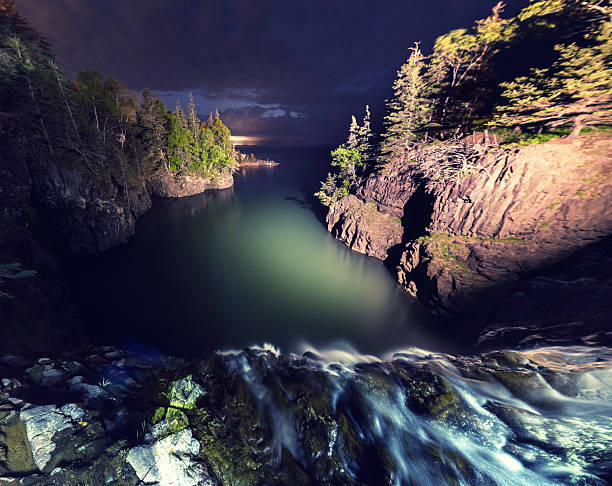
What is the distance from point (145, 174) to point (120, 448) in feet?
169

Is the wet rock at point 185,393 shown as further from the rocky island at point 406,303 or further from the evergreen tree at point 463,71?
the evergreen tree at point 463,71

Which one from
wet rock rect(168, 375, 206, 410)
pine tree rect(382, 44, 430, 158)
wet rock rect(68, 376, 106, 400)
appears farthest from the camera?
pine tree rect(382, 44, 430, 158)

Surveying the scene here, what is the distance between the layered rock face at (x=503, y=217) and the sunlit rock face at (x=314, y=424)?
23.9ft

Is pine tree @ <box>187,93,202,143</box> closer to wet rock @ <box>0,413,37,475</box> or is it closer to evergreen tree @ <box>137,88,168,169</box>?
evergreen tree @ <box>137,88,168,169</box>

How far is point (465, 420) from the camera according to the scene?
8.69 metres

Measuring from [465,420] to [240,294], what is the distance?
1709 cm

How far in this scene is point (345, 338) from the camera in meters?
16.0

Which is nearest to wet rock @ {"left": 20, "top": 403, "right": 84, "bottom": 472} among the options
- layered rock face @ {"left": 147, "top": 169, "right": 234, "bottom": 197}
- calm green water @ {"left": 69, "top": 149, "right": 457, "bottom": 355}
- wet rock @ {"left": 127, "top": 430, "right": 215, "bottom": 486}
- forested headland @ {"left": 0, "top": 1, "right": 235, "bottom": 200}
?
wet rock @ {"left": 127, "top": 430, "right": 215, "bottom": 486}

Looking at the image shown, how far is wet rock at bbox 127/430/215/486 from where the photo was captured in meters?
5.69

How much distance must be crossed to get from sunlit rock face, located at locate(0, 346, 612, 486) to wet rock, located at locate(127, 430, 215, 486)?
0.09ft

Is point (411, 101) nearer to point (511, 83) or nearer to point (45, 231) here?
point (511, 83)

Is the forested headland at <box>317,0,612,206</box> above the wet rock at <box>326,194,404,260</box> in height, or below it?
above

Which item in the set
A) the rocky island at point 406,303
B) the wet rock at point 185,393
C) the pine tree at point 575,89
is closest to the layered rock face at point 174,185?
the rocky island at point 406,303

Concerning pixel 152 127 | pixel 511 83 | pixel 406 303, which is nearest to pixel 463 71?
pixel 511 83
